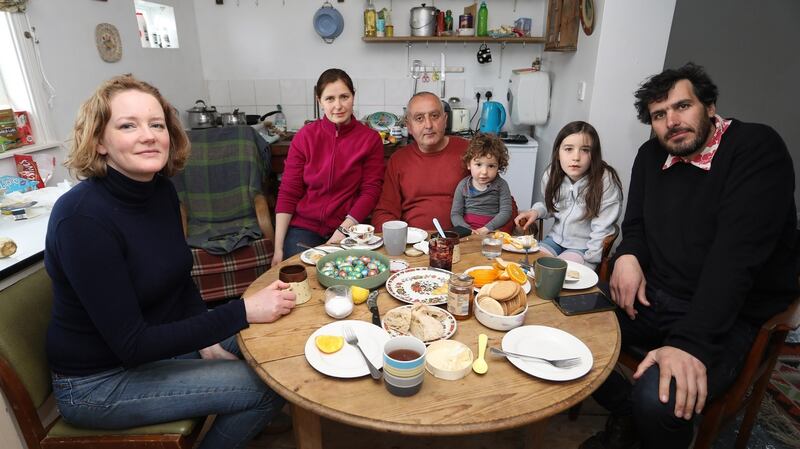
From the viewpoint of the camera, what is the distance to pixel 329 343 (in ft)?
3.22

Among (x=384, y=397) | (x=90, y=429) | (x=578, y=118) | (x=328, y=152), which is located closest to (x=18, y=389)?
(x=90, y=429)

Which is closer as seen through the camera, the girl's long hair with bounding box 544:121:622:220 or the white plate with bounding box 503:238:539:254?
the white plate with bounding box 503:238:539:254

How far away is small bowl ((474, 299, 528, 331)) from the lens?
1056mm

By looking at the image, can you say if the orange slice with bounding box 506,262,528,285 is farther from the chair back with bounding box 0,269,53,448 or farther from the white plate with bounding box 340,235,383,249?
the chair back with bounding box 0,269,53,448

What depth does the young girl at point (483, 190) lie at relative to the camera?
6.71ft

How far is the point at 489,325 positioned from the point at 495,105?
275cm

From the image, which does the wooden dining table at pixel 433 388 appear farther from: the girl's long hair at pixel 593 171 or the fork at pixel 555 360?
the girl's long hair at pixel 593 171

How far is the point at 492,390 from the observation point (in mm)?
874

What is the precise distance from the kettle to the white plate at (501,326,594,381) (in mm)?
2667

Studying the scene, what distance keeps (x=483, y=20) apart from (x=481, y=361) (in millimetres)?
3219

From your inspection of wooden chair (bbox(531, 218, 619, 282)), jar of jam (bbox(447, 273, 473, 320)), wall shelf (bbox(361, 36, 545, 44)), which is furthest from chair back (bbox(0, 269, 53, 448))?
wall shelf (bbox(361, 36, 545, 44))

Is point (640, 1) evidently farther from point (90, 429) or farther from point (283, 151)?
point (90, 429)

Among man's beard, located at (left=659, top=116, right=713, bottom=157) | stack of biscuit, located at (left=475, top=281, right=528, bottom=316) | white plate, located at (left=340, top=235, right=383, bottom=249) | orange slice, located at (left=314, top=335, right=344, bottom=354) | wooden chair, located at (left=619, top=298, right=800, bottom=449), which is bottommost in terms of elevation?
wooden chair, located at (left=619, top=298, right=800, bottom=449)

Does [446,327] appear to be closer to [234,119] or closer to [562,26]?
[562,26]
